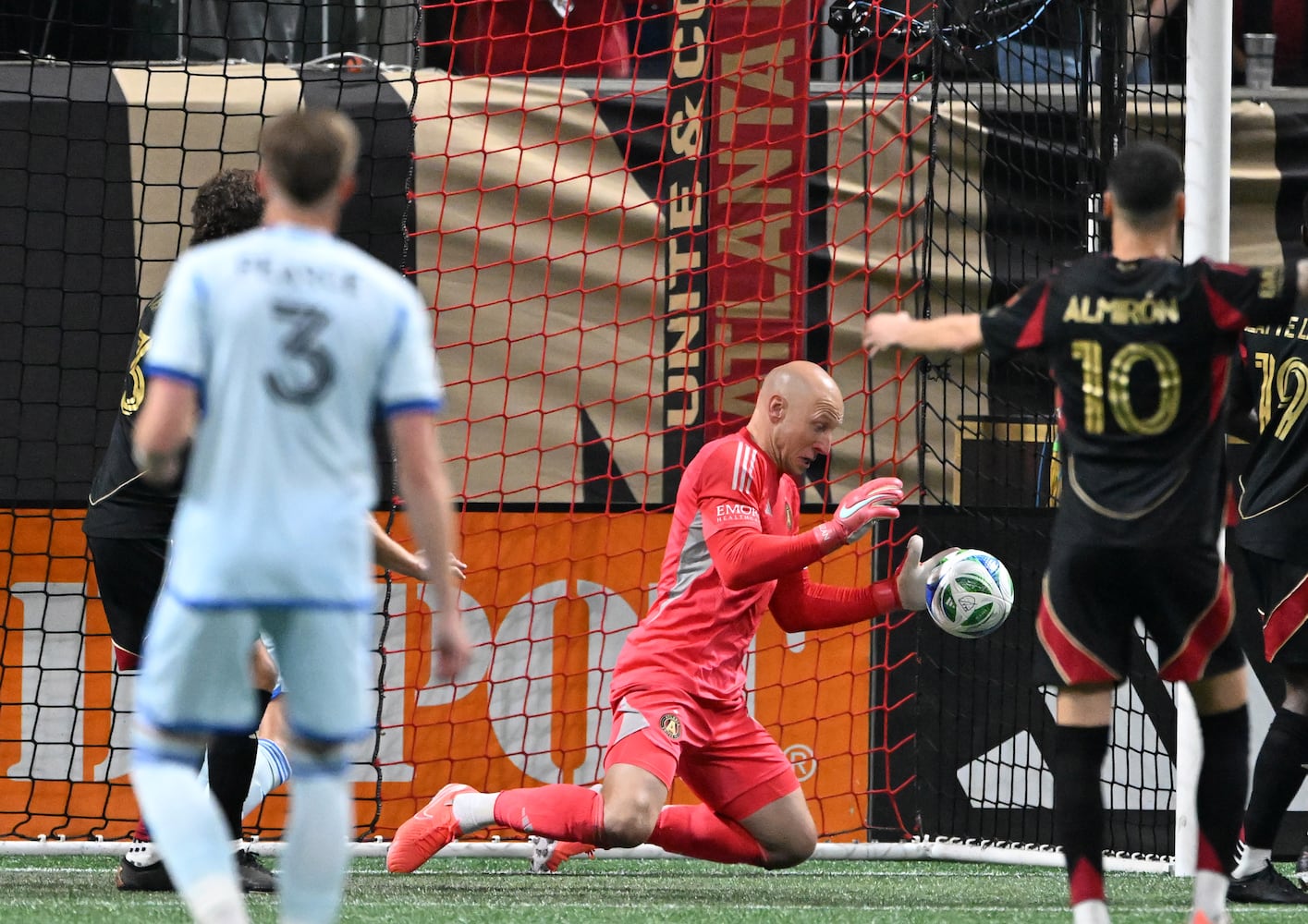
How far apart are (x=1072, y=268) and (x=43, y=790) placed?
439 cm

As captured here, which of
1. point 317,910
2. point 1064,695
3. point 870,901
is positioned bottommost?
→ point 870,901

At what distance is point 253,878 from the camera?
15.5 ft

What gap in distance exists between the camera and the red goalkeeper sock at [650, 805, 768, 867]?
15.8ft

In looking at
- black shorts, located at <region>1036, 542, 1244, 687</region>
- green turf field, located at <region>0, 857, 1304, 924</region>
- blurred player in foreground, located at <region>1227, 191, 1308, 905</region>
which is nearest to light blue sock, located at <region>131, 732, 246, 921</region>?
green turf field, located at <region>0, 857, 1304, 924</region>

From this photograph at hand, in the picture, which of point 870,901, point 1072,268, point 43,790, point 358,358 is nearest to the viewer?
point 358,358

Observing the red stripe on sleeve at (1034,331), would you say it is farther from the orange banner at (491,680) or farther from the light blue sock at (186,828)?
the orange banner at (491,680)

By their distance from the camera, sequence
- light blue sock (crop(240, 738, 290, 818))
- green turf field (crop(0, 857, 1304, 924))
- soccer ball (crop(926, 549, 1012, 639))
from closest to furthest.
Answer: green turf field (crop(0, 857, 1304, 924))
soccer ball (crop(926, 549, 1012, 639))
light blue sock (crop(240, 738, 290, 818))

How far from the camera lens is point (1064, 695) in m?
3.50

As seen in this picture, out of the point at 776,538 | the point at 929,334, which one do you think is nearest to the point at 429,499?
the point at 929,334

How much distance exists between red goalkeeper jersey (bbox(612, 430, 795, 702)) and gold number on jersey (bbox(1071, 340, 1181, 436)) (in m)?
1.45

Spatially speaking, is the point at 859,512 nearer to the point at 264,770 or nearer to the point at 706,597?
the point at 706,597

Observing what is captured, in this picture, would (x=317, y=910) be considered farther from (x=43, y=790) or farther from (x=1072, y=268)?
(x=43, y=790)

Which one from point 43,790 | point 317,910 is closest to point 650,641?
point 317,910

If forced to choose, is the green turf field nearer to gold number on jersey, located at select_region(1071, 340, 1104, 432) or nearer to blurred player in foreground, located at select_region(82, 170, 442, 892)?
blurred player in foreground, located at select_region(82, 170, 442, 892)
